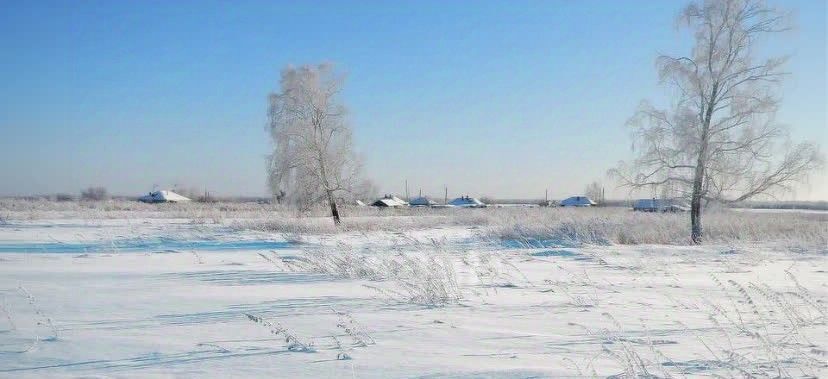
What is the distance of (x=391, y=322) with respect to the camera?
4781 millimetres

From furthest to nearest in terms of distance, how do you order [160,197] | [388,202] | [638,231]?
[160,197]
[388,202]
[638,231]

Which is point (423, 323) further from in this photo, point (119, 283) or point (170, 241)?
point (170, 241)

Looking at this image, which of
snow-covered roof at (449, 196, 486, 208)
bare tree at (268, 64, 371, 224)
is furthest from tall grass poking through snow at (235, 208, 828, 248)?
snow-covered roof at (449, 196, 486, 208)

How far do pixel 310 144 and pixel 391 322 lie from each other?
72.3 ft

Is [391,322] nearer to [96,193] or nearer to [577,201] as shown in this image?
[577,201]

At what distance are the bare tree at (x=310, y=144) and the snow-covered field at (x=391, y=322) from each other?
16.1m

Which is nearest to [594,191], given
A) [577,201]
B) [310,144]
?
[577,201]

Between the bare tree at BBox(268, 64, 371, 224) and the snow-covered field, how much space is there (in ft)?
52.9

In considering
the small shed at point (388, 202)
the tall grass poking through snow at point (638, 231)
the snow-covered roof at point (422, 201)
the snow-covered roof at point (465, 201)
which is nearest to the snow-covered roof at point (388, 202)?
the small shed at point (388, 202)

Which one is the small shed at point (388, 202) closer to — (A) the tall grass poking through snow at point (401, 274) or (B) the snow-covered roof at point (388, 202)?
(B) the snow-covered roof at point (388, 202)

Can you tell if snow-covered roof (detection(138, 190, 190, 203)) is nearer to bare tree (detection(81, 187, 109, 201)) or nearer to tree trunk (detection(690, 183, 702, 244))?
bare tree (detection(81, 187, 109, 201))

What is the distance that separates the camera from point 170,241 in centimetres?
1628

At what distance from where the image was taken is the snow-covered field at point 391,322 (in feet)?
10.9

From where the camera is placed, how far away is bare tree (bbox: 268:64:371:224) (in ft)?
85.8
